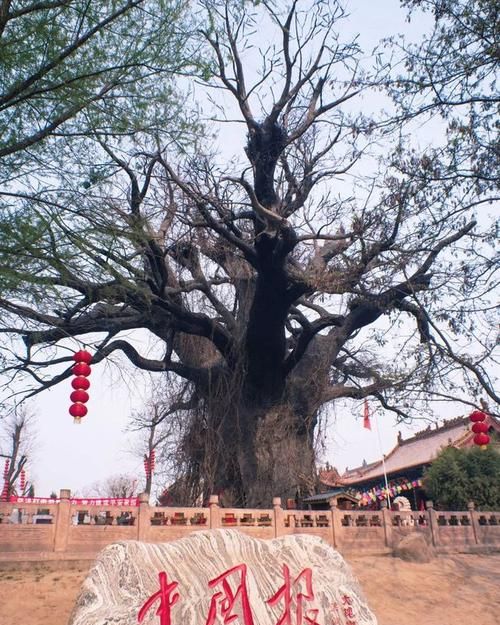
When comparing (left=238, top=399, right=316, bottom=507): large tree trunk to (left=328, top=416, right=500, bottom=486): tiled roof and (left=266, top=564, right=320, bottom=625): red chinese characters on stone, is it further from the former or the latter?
(left=328, top=416, right=500, bottom=486): tiled roof

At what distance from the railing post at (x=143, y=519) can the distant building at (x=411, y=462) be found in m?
8.62

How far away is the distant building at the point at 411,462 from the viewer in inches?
669

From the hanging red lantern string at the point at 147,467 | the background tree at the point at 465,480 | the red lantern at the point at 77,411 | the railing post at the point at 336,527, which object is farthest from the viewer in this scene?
the hanging red lantern string at the point at 147,467

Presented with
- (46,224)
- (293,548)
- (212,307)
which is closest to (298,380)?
(212,307)

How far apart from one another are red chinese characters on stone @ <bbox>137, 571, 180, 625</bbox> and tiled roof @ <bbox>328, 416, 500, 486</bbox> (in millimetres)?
14221

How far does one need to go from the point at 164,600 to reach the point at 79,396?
130 inches

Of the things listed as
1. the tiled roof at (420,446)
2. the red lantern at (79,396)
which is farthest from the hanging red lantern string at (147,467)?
the red lantern at (79,396)

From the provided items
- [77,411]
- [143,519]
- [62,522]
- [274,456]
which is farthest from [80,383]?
[274,456]

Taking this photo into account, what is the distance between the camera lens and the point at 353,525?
9773 millimetres

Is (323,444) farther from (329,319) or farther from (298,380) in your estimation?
(329,319)

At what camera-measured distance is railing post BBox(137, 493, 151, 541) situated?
26.3 feet

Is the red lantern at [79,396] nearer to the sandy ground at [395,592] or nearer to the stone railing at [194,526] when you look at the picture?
the stone railing at [194,526]

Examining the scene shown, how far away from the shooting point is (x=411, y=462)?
1895 centimetres

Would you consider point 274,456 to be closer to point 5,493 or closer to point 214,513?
point 214,513
